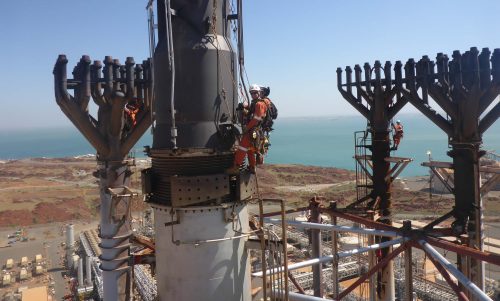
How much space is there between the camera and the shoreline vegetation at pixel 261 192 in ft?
182

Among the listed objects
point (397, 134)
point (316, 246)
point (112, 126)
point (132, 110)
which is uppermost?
point (132, 110)

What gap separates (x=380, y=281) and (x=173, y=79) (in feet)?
40.6

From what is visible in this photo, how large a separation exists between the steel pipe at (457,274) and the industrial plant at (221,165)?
0.04 metres

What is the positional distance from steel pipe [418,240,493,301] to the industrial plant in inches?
1.4

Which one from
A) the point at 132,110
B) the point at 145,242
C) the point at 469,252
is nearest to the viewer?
the point at 469,252

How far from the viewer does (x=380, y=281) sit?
51.5ft

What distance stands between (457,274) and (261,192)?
154 feet

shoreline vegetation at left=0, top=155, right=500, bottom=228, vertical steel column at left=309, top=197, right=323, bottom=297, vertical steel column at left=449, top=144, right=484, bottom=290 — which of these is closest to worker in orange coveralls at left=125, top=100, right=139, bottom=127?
vertical steel column at left=309, top=197, right=323, bottom=297

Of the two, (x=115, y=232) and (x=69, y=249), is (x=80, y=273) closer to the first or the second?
(x=69, y=249)

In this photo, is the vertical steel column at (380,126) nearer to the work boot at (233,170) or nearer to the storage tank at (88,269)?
the work boot at (233,170)

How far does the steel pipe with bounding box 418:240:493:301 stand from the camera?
323 inches

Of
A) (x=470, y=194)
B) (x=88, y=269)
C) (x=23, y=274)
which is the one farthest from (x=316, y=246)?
(x=23, y=274)

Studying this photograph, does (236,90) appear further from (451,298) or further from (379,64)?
(451,298)

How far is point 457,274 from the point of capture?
9.18m
